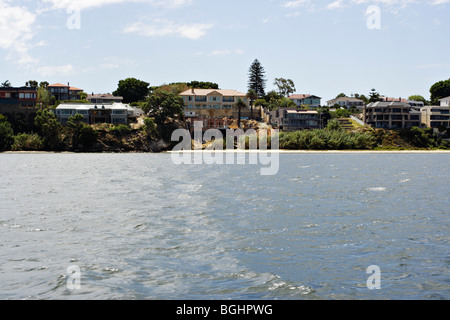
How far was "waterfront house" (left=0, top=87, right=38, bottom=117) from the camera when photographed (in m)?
150

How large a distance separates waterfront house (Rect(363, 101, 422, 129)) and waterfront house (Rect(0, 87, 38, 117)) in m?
115

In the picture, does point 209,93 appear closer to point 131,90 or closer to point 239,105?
point 239,105

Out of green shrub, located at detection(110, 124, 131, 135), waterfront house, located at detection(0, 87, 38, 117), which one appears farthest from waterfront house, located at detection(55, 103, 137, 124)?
waterfront house, located at detection(0, 87, 38, 117)

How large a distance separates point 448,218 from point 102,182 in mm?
43347

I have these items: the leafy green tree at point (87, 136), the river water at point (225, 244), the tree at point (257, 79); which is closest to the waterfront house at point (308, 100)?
the tree at point (257, 79)

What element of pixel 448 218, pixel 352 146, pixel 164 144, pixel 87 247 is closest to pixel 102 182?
pixel 87 247

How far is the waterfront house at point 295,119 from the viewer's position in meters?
156

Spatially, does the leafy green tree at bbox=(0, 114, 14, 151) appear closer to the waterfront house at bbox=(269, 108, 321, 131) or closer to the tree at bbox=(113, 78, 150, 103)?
the tree at bbox=(113, 78, 150, 103)

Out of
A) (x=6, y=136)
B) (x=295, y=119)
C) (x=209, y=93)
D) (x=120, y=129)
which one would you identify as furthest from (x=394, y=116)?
(x=6, y=136)

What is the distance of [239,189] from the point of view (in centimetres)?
5400

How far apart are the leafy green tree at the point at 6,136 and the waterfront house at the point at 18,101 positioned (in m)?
9.23

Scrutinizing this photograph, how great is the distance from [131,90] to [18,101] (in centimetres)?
5297
